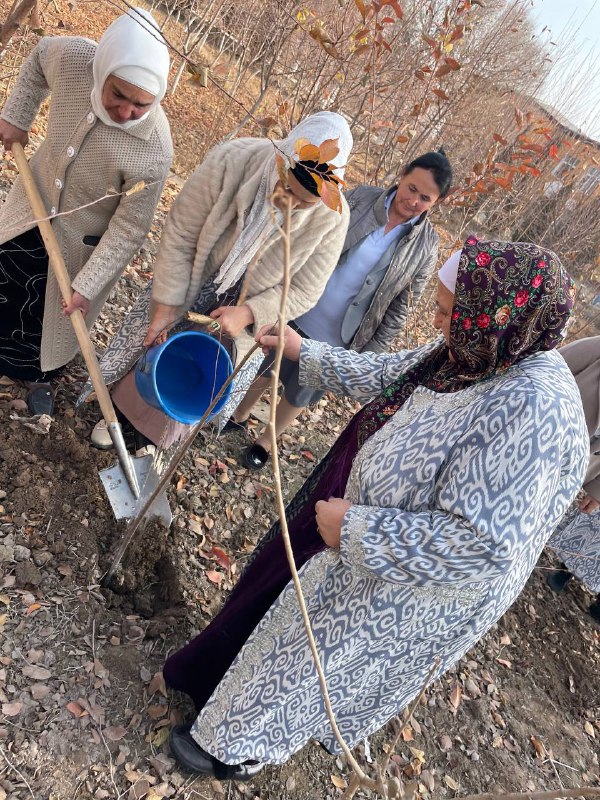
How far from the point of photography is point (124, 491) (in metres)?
2.35

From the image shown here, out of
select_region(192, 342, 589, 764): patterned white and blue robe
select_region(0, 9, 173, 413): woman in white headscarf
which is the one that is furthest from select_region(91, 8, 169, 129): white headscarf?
select_region(192, 342, 589, 764): patterned white and blue robe

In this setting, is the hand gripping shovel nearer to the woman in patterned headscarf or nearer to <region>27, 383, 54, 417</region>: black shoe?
<region>27, 383, 54, 417</region>: black shoe

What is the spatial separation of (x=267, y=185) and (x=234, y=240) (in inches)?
9.9

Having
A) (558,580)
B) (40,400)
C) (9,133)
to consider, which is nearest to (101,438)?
(40,400)

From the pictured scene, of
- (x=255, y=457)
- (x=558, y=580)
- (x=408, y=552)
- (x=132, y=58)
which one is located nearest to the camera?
(x=408, y=552)

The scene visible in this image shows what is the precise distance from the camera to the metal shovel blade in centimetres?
231

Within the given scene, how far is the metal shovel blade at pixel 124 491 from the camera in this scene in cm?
231

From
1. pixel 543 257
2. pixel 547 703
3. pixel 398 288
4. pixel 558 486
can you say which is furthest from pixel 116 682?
pixel 547 703

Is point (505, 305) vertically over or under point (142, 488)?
over

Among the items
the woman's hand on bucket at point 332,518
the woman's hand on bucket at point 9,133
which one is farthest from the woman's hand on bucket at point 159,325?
the woman's hand on bucket at point 332,518

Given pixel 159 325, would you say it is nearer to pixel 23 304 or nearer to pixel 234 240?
pixel 234 240

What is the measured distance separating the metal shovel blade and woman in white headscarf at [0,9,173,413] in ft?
2.08

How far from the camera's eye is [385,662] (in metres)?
1.65

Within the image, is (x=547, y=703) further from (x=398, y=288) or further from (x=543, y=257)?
(x=543, y=257)
